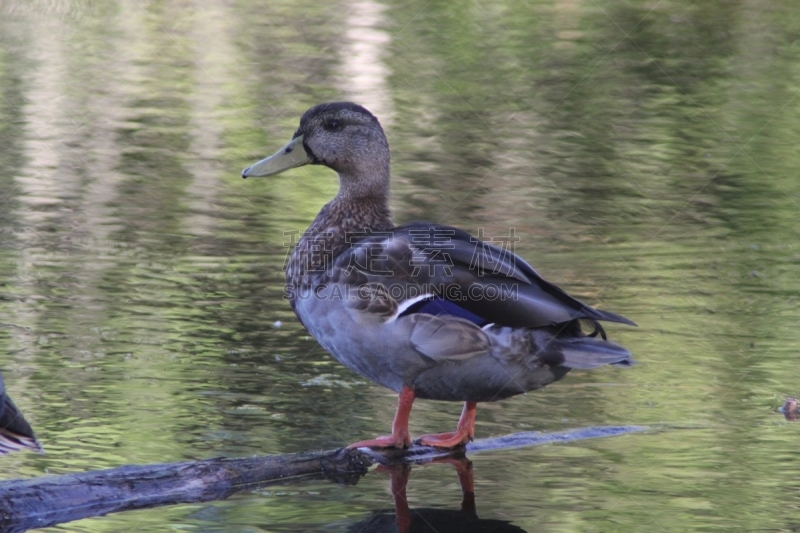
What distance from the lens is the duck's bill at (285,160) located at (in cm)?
632

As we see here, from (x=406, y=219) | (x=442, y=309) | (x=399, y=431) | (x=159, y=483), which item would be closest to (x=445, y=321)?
(x=442, y=309)

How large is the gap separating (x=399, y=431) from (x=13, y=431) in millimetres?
1609

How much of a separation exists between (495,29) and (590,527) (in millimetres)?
16755

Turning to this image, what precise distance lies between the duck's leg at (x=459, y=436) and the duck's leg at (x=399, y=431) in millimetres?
160

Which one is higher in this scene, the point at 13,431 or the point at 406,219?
the point at 13,431

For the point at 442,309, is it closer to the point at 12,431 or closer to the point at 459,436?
the point at 459,436

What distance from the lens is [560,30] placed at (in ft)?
68.0

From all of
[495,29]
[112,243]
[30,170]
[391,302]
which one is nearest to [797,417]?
[391,302]

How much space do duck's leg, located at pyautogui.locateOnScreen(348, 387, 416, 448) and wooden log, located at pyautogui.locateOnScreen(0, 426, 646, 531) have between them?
0.03m

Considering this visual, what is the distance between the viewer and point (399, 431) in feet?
17.5

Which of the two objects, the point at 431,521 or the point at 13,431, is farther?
the point at 431,521

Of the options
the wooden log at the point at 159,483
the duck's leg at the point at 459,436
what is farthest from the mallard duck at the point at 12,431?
the duck's leg at the point at 459,436

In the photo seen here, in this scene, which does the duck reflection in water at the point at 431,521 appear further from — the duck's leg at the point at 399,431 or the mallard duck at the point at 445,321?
the mallard duck at the point at 445,321

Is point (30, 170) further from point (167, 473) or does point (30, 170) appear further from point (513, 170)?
point (167, 473)
